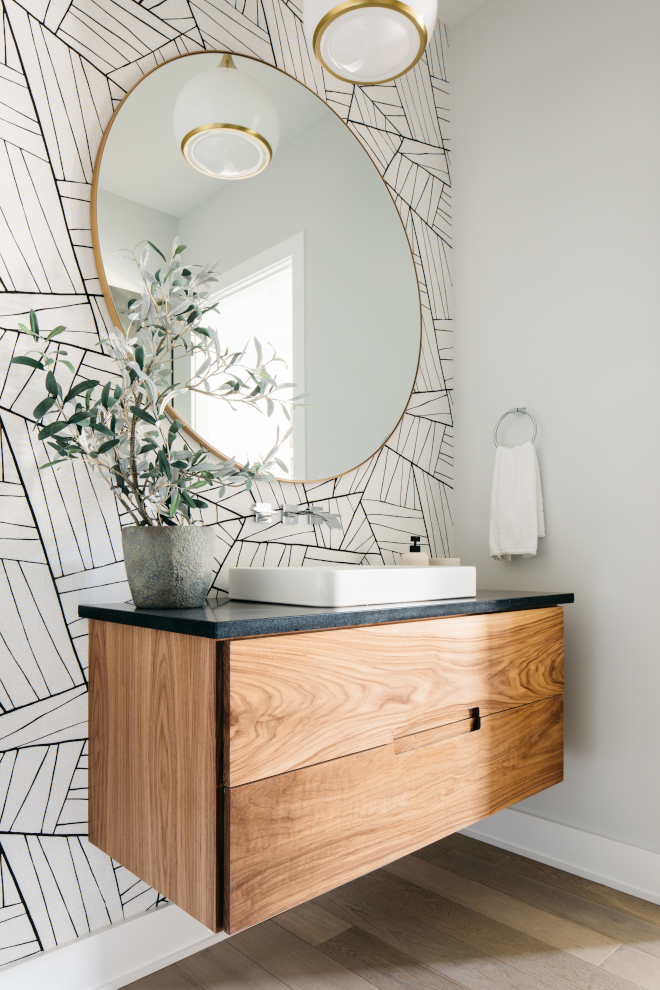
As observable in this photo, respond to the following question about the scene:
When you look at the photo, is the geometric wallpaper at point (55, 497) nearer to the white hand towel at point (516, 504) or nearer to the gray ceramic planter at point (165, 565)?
the gray ceramic planter at point (165, 565)

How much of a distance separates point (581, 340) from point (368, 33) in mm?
1064

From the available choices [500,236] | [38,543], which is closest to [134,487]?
[38,543]

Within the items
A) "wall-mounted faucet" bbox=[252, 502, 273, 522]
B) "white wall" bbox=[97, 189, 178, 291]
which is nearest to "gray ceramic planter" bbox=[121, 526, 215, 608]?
"wall-mounted faucet" bbox=[252, 502, 273, 522]

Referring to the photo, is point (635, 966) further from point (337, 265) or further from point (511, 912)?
point (337, 265)

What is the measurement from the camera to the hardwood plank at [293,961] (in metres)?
1.43

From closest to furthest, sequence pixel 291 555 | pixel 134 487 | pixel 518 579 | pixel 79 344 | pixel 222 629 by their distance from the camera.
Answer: pixel 222 629 → pixel 134 487 → pixel 79 344 → pixel 291 555 → pixel 518 579

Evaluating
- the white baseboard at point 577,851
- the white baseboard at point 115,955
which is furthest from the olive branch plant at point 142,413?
the white baseboard at point 577,851

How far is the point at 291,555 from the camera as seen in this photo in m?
1.85

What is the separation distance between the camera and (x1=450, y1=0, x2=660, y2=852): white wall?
1.85 meters

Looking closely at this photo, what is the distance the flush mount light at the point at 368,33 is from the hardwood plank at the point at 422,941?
1996mm

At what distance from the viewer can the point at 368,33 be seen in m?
1.35

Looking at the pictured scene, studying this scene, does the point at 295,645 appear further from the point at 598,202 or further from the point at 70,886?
the point at 598,202

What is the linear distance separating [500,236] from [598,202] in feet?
1.18

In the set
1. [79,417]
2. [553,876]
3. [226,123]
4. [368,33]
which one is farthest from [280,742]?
[226,123]
